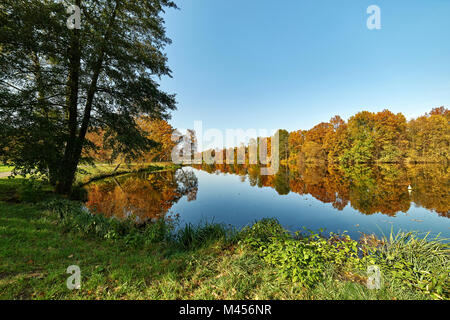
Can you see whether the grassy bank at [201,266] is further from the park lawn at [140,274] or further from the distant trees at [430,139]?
the distant trees at [430,139]

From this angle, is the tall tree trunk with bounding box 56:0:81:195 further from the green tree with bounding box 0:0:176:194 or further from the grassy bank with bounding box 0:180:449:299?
the grassy bank with bounding box 0:180:449:299

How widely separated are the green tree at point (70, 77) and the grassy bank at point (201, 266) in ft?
10.8

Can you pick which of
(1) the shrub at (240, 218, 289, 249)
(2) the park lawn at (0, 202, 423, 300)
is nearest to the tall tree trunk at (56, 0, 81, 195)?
(2) the park lawn at (0, 202, 423, 300)

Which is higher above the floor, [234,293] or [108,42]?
[108,42]

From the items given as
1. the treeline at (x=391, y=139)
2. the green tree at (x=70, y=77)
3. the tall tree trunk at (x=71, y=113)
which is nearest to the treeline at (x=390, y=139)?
the treeline at (x=391, y=139)

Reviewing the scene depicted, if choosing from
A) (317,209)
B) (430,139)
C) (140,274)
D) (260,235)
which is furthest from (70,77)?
(430,139)

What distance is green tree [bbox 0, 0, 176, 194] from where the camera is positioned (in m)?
6.09

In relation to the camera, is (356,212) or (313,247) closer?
(313,247)

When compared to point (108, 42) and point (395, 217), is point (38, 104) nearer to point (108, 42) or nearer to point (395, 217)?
point (108, 42)

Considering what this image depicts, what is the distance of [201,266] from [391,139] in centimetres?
5143

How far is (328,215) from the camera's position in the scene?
8.07 m

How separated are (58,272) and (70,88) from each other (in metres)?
8.93

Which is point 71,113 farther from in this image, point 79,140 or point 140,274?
point 140,274

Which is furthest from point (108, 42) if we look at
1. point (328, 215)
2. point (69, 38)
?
point (328, 215)
